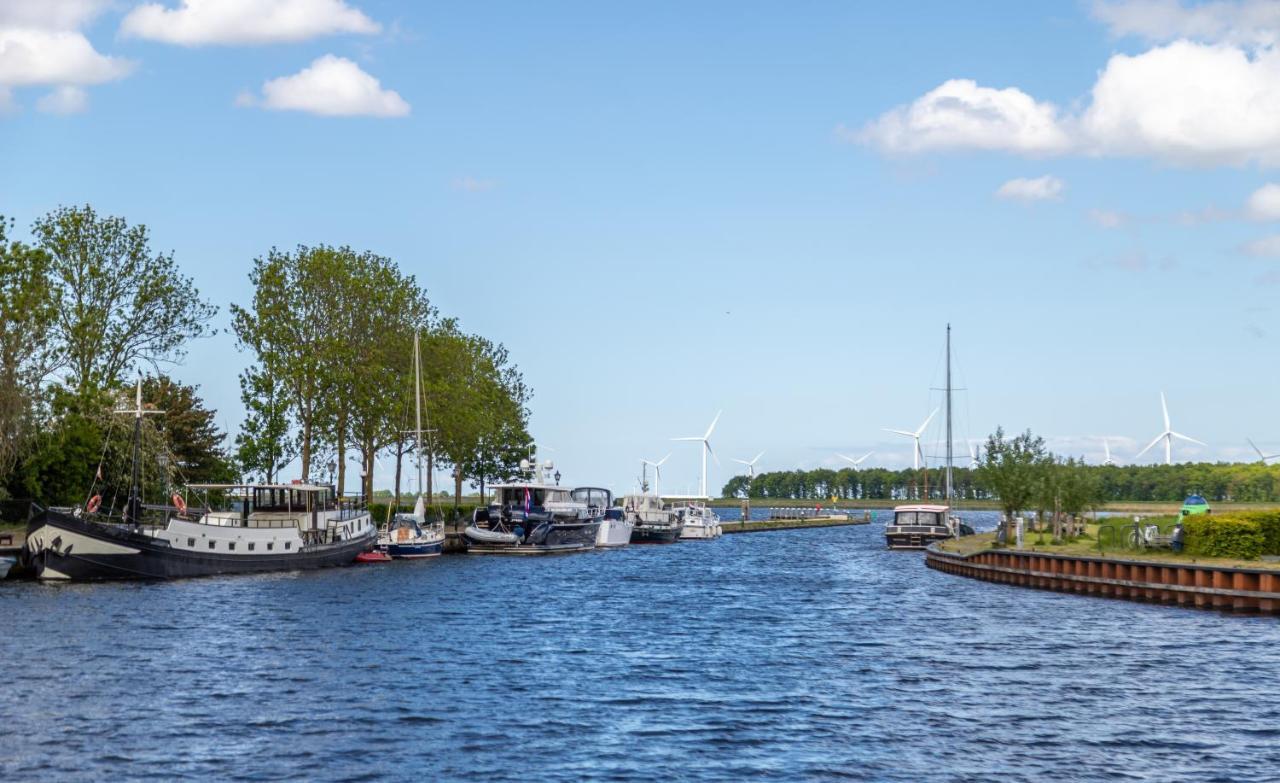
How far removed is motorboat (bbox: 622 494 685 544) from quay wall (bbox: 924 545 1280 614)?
65507 millimetres

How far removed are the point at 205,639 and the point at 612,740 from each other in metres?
23.3

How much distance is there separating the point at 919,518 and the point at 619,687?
10067cm

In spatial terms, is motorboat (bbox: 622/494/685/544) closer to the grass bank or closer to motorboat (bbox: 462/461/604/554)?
motorboat (bbox: 462/461/604/554)

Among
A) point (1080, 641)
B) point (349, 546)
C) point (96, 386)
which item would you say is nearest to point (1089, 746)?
point (1080, 641)

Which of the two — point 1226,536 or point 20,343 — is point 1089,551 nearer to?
point 1226,536

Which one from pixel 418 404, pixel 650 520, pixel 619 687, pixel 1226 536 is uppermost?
pixel 418 404

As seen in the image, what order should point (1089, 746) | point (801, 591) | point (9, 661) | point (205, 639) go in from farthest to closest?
point (801, 591), point (205, 639), point (9, 661), point (1089, 746)

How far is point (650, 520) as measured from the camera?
514 feet

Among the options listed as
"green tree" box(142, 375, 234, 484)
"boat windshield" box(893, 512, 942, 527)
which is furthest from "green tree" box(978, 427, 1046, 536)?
"green tree" box(142, 375, 234, 484)

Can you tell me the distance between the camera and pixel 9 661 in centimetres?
4503

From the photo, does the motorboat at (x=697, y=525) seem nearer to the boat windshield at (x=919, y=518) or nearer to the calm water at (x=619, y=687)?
the boat windshield at (x=919, y=518)

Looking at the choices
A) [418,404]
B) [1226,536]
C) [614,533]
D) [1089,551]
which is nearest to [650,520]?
[614,533]

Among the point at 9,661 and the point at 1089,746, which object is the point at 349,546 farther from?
the point at 1089,746

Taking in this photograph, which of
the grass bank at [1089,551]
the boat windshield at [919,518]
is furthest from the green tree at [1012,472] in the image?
the boat windshield at [919,518]
